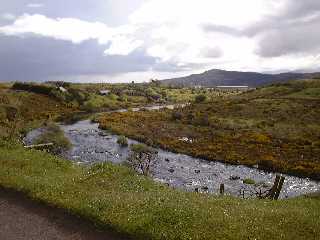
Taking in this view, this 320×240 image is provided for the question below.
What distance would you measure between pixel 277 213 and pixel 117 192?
23.6 ft

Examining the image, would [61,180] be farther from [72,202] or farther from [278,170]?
[278,170]

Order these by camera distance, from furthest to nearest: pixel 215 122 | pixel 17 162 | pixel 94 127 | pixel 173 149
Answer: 1. pixel 215 122
2. pixel 94 127
3. pixel 173 149
4. pixel 17 162

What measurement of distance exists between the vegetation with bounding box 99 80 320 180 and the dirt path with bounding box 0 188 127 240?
42.6 meters

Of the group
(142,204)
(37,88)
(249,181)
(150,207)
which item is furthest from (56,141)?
(37,88)

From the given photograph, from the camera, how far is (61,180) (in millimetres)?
22359

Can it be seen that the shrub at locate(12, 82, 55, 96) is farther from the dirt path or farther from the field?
the dirt path

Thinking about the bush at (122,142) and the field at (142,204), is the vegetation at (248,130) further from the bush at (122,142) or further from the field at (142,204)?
the field at (142,204)

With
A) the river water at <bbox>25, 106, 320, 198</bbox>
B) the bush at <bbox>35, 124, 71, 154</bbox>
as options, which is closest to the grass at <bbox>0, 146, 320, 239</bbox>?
the river water at <bbox>25, 106, 320, 198</bbox>

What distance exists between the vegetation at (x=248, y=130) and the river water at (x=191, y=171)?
3.74 metres

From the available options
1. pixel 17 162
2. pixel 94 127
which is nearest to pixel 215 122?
pixel 94 127

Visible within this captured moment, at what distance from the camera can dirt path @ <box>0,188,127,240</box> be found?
53.7 ft

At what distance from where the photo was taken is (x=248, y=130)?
8862 centimetres

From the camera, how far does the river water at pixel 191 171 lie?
46.5 meters

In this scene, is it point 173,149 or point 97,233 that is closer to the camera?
point 97,233
